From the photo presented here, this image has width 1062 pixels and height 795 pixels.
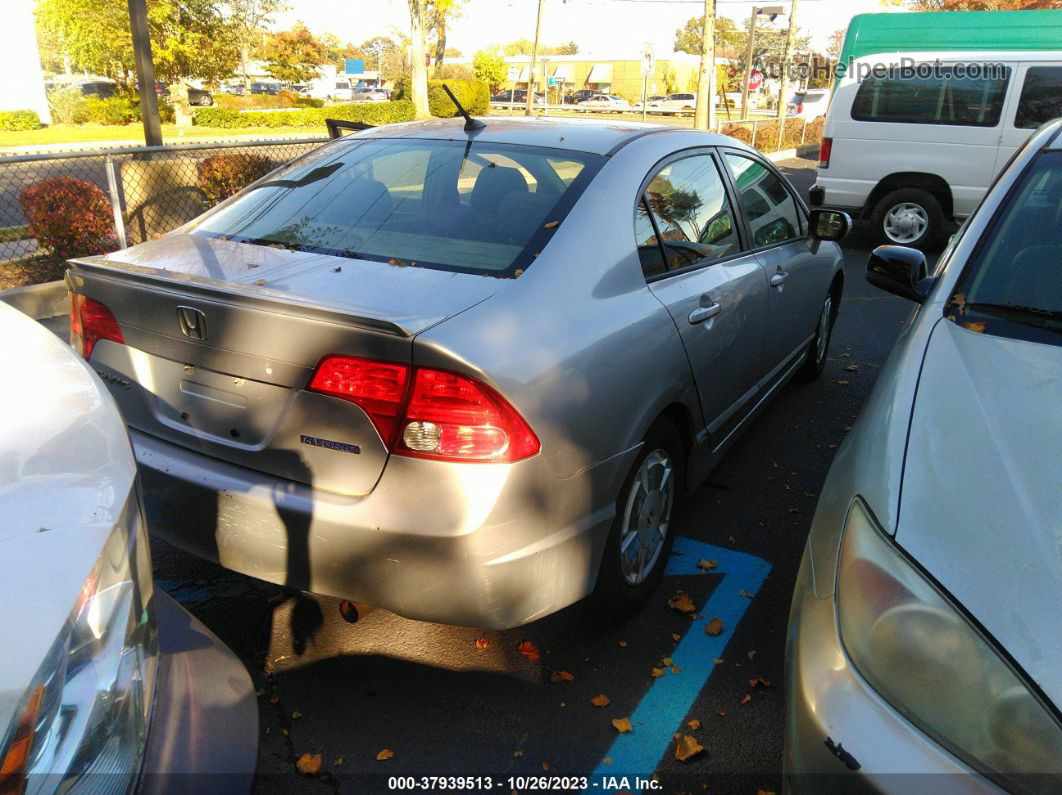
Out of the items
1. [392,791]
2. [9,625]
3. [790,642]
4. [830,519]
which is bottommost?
[392,791]

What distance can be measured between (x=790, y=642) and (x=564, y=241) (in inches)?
53.8

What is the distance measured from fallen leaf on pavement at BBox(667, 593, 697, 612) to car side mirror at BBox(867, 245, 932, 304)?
136 centimetres

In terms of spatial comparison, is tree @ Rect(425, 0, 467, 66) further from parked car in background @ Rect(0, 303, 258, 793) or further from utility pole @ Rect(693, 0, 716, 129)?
parked car in background @ Rect(0, 303, 258, 793)

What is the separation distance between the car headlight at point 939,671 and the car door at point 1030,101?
9.48 metres

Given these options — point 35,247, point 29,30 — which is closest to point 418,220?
point 35,247

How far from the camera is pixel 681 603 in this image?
10.1 feet

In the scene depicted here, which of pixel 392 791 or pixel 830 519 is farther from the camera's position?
pixel 392 791

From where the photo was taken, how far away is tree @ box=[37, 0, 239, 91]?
28281 millimetres

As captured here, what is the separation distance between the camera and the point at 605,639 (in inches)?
113

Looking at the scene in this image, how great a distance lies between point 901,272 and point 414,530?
209cm

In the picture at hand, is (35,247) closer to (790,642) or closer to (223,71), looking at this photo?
(790,642)

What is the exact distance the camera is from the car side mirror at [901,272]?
3033mm

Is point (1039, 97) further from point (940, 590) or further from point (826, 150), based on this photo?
point (940, 590)

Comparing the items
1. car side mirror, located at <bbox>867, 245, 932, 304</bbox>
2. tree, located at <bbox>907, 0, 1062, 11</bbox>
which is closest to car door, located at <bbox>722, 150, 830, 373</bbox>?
car side mirror, located at <bbox>867, 245, 932, 304</bbox>
